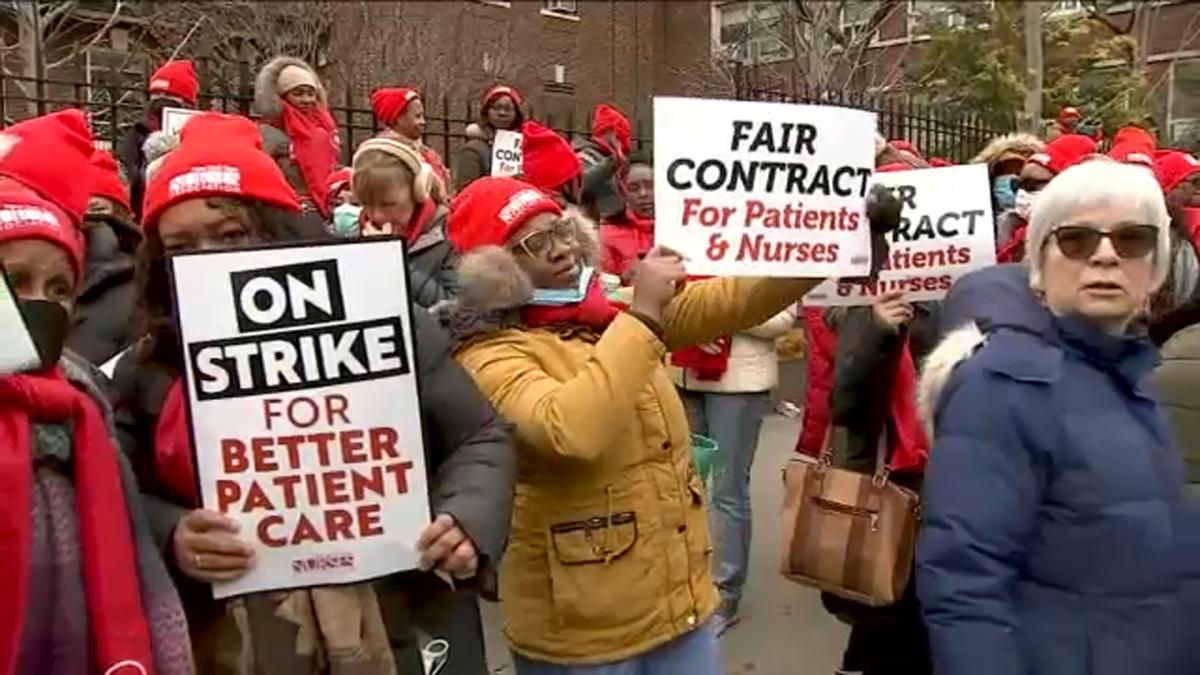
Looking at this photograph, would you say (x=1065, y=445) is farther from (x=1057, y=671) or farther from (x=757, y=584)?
(x=757, y=584)

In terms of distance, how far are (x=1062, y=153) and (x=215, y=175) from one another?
5.20m

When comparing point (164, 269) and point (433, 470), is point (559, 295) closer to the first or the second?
point (433, 470)

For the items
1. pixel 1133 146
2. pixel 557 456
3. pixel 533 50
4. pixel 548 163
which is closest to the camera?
pixel 557 456

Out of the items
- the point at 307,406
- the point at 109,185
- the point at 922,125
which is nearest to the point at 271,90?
the point at 109,185

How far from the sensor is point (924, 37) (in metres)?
23.2

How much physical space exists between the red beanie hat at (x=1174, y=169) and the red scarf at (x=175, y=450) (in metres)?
5.35

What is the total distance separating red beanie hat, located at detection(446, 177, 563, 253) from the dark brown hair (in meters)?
0.58

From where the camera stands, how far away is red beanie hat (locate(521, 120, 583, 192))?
20.2 ft

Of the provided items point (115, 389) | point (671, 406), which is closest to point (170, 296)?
point (115, 389)

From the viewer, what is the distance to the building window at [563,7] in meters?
25.5

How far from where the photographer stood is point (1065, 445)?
2.43 metres

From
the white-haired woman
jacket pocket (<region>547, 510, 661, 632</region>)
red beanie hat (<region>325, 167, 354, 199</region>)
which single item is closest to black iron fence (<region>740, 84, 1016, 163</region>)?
red beanie hat (<region>325, 167, 354, 199</region>)

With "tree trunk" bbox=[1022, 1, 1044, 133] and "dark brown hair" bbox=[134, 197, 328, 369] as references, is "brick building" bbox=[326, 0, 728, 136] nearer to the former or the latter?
"tree trunk" bbox=[1022, 1, 1044, 133]

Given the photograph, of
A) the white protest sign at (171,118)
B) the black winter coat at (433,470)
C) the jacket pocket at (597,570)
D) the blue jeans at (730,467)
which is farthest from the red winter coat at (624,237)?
the black winter coat at (433,470)
